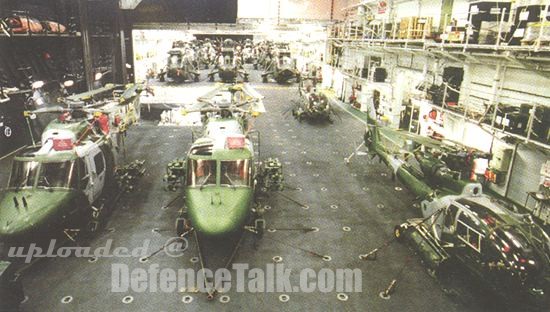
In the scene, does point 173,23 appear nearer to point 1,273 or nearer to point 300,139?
point 300,139

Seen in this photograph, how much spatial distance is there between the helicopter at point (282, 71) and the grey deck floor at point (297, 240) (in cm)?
2238

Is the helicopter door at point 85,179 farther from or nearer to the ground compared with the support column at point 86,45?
nearer to the ground

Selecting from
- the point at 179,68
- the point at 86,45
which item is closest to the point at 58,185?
the point at 86,45

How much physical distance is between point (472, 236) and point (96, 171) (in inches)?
406

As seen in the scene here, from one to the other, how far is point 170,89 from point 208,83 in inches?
221

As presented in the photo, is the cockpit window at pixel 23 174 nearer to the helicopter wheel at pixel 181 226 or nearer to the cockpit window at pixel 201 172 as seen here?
the helicopter wheel at pixel 181 226

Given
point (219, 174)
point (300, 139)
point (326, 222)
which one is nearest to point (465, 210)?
point (326, 222)

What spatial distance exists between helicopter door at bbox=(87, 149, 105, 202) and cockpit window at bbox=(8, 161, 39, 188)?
1.41 metres

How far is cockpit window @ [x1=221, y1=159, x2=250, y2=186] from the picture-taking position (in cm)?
1002

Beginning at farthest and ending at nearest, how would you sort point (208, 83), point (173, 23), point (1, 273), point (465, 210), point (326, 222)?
point (208, 83) → point (173, 23) → point (326, 222) → point (465, 210) → point (1, 273)

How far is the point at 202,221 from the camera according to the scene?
9.03 m

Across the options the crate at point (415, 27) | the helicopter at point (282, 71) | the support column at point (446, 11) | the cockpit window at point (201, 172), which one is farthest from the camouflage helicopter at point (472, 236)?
the helicopter at point (282, 71)

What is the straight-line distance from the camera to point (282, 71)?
4006 centimetres

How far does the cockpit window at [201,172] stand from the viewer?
32.8 ft
